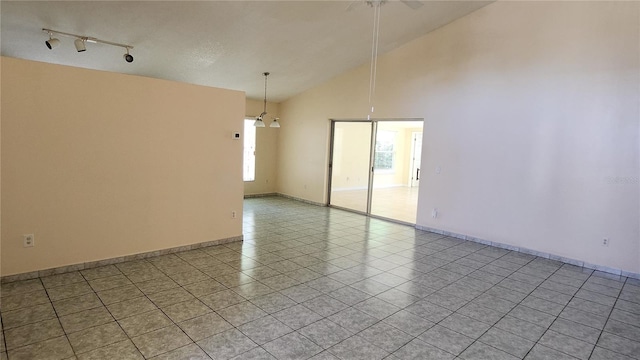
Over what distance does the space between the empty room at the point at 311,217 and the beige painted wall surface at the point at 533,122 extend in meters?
0.02

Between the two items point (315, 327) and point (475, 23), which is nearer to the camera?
point (315, 327)

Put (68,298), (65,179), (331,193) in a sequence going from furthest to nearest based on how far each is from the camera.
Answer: (331,193) → (65,179) → (68,298)

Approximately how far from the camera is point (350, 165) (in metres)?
8.62

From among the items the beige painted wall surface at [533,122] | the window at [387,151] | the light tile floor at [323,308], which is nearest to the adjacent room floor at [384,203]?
the beige painted wall surface at [533,122]

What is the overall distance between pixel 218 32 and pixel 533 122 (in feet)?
14.6

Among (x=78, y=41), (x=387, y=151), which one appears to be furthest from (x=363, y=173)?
(x=78, y=41)

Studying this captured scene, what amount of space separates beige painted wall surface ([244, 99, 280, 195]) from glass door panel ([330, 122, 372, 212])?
189 cm

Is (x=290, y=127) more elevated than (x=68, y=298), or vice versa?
(x=290, y=127)

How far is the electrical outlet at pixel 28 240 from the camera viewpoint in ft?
11.2

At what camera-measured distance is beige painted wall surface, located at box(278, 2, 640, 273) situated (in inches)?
165

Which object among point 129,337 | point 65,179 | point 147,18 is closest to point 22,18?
point 147,18

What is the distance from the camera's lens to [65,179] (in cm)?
360

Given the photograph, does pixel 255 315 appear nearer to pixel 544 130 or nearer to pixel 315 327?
pixel 315 327

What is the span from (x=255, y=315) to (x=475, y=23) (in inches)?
202
